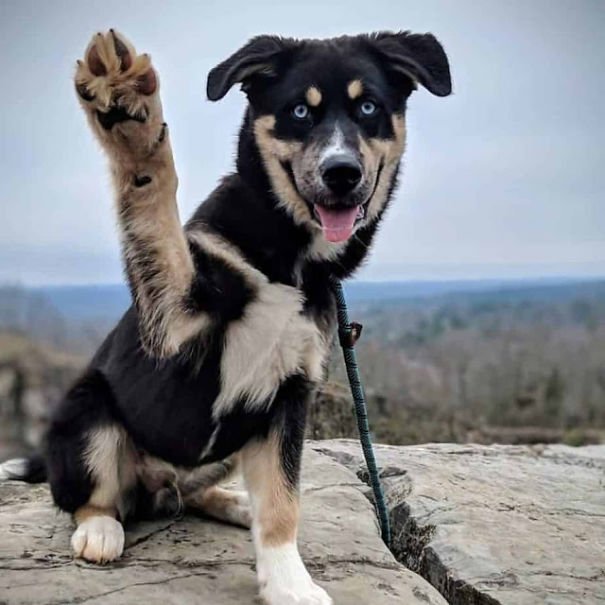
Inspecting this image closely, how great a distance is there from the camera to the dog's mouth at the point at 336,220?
11.8 ft

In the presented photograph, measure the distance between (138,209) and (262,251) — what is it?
63 centimetres

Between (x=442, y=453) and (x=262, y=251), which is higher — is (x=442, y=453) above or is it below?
below

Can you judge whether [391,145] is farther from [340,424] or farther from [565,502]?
[340,424]

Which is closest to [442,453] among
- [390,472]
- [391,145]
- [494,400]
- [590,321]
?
[390,472]

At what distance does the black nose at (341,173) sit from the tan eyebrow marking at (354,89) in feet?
1.14

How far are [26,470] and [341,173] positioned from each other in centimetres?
236

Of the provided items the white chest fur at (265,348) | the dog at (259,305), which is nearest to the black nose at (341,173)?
the dog at (259,305)

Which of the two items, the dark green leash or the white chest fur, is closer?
the white chest fur

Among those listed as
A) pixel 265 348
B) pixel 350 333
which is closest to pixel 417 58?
pixel 350 333

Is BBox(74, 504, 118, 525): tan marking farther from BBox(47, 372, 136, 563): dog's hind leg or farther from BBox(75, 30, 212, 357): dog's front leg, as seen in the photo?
BBox(75, 30, 212, 357): dog's front leg

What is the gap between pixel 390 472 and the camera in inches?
201

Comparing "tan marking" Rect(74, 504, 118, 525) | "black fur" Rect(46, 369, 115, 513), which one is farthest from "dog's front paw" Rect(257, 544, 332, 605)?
"black fur" Rect(46, 369, 115, 513)

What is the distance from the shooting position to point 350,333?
4.07 metres

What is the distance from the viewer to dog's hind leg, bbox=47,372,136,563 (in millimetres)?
3668
